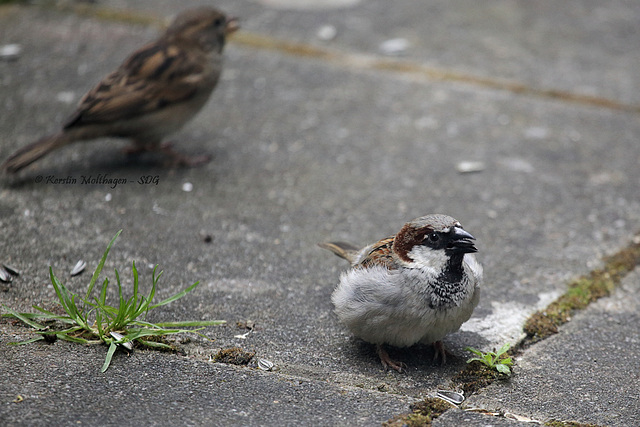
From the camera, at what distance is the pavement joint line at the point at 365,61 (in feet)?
16.8

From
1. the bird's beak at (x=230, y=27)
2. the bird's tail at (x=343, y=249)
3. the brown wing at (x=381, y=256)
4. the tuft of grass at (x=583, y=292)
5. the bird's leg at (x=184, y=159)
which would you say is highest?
the bird's beak at (x=230, y=27)

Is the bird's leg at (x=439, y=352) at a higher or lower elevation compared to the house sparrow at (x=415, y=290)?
lower

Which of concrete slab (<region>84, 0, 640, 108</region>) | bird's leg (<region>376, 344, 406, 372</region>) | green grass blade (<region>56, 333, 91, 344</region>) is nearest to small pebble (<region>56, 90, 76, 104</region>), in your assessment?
concrete slab (<region>84, 0, 640, 108</region>)

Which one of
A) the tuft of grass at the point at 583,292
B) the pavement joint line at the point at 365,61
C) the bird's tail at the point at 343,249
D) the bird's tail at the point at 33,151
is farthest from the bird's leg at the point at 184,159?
the tuft of grass at the point at 583,292

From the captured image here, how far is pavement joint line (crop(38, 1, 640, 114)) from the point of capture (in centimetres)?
513

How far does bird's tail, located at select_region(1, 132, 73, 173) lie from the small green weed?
8.82 ft

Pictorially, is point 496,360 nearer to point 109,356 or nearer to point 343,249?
point 343,249

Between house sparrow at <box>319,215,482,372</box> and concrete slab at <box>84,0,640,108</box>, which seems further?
concrete slab at <box>84,0,640,108</box>

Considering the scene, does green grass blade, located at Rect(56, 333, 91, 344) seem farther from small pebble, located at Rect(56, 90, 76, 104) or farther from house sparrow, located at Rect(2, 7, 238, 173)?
small pebble, located at Rect(56, 90, 76, 104)

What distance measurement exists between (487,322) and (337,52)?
10.4 feet

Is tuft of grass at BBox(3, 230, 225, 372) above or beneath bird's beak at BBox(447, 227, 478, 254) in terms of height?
beneath

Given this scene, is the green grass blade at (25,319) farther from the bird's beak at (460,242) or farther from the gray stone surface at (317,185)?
the bird's beak at (460,242)

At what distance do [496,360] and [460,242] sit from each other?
19.1 inches

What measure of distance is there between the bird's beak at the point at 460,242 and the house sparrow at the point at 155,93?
2.18 m
